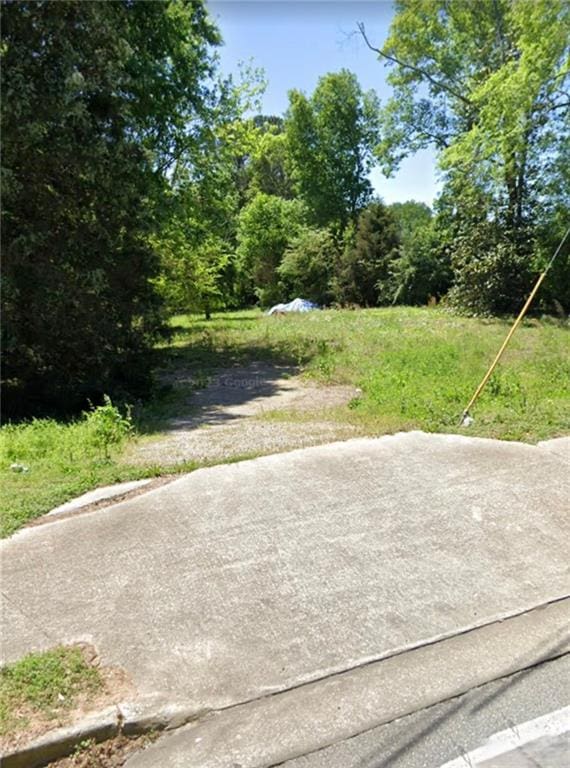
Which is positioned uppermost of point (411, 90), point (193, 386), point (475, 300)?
point (411, 90)

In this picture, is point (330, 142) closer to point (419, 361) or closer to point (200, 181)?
point (200, 181)

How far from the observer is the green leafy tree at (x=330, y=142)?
1254 inches

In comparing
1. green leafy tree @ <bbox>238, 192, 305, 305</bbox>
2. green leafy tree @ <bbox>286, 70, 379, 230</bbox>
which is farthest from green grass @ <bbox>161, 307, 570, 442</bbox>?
green leafy tree @ <bbox>286, 70, 379, 230</bbox>

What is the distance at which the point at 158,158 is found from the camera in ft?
39.2

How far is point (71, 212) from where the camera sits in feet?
24.2

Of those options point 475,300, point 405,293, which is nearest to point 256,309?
point 405,293

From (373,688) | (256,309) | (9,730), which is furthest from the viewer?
(256,309)

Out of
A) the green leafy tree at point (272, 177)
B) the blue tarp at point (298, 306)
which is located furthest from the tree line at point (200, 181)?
the green leafy tree at point (272, 177)

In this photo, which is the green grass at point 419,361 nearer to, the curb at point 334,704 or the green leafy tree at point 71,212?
the curb at point 334,704

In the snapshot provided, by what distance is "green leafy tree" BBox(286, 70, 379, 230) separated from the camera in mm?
31844

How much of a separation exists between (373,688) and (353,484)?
190cm

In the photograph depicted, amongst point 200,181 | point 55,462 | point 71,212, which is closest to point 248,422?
point 55,462

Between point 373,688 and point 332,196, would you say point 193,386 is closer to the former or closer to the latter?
point 373,688

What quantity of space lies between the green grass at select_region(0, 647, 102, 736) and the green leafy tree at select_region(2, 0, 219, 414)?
546cm
